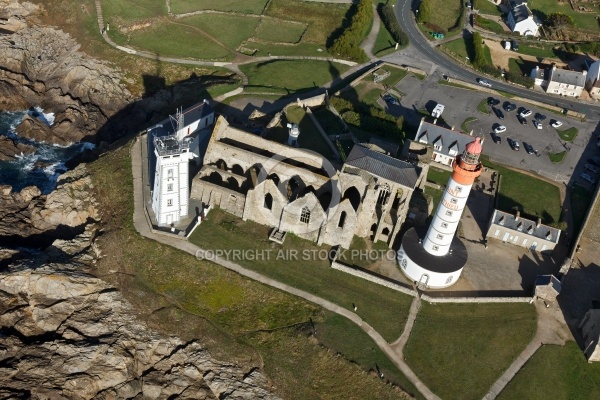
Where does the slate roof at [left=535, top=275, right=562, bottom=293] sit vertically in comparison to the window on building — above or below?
below

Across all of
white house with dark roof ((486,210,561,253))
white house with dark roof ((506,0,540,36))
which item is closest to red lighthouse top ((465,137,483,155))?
white house with dark roof ((486,210,561,253))

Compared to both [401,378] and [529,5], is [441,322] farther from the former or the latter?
[529,5]

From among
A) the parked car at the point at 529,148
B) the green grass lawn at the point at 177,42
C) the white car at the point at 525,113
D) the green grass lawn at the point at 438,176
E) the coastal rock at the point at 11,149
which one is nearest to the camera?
the green grass lawn at the point at 438,176

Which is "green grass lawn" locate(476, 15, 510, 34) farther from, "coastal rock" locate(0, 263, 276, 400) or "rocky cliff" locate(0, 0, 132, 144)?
"coastal rock" locate(0, 263, 276, 400)

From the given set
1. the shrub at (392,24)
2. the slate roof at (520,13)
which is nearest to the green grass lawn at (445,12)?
the shrub at (392,24)

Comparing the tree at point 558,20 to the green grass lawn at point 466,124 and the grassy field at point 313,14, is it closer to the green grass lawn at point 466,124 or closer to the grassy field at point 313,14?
the grassy field at point 313,14

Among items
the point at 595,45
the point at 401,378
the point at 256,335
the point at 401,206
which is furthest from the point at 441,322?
the point at 595,45
